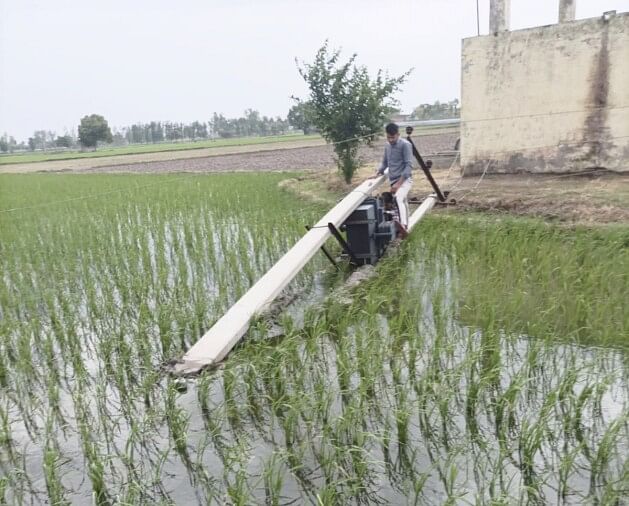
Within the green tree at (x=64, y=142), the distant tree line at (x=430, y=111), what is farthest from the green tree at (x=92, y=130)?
the distant tree line at (x=430, y=111)

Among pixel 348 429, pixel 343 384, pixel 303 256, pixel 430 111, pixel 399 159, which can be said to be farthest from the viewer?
pixel 430 111

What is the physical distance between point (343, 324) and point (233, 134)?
7381 centimetres

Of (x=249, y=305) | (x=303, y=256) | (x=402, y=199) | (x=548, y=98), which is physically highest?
(x=548, y=98)

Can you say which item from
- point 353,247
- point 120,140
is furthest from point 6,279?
point 120,140

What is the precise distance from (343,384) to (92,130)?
53.5m

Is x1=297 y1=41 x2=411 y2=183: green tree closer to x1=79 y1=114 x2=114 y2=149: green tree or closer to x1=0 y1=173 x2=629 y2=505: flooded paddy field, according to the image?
x1=0 y1=173 x2=629 y2=505: flooded paddy field

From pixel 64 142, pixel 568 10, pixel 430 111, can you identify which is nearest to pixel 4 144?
pixel 64 142

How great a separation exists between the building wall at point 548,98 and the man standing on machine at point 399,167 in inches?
161

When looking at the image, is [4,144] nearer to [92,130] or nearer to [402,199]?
[92,130]

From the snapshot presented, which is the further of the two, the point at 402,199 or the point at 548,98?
the point at 548,98

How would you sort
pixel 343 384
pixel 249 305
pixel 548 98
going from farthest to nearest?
pixel 548 98 < pixel 249 305 < pixel 343 384

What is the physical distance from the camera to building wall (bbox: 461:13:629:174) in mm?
8016

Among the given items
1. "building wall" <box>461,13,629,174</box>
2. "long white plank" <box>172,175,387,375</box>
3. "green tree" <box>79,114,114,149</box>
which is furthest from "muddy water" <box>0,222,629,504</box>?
"green tree" <box>79,114,114,149</box>

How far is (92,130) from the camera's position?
50.6m
